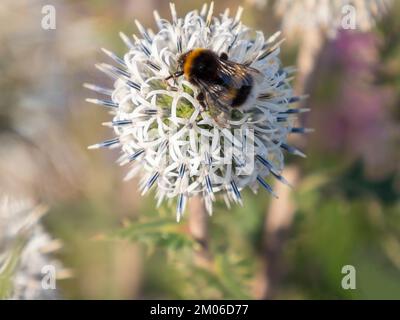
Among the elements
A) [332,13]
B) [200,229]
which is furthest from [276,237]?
[332,13]

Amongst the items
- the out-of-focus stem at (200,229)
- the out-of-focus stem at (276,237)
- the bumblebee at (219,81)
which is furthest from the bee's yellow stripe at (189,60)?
the out-of-focus stem at (276,237)

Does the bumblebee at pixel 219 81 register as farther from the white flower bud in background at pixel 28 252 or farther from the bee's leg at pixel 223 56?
the white flower bud in background at pixel 28 252

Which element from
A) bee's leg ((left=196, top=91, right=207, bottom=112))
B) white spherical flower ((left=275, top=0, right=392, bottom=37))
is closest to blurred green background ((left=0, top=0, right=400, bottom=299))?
white spherical flower ((left=275, top=0, right=392, bottom=37))

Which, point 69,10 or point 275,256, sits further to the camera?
point 69,10

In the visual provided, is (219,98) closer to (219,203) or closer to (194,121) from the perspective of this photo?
(194,121)

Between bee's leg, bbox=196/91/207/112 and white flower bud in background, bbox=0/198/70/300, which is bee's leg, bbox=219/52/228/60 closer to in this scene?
bee's leg, bbox=196/91/207/112

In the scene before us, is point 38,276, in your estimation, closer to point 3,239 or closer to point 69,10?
point 3,239
